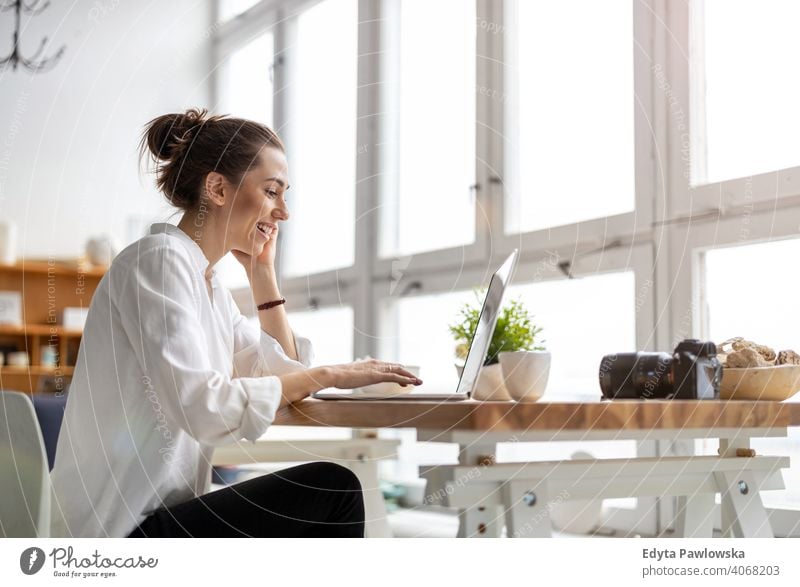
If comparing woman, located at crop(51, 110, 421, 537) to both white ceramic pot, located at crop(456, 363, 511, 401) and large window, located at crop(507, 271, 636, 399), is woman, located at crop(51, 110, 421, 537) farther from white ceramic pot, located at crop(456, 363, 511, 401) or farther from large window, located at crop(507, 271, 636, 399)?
large window, located at crop(507, 271, 636, 399)

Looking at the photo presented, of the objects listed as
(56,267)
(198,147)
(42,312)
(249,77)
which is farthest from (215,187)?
(42,312)

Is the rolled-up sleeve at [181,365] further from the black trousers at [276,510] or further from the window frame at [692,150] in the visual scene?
the window frame at [692,150]

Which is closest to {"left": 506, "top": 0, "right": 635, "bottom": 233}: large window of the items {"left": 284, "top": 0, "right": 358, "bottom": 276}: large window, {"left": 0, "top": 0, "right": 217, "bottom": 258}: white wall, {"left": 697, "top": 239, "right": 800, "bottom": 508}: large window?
{"left": 697, "top": 239, "right": 800, "bottom": 508}: large window

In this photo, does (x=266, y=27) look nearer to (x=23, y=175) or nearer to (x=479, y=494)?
(x=479, y=494)

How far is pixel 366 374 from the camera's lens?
899 mm

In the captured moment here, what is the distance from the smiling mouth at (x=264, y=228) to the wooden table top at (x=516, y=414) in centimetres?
28

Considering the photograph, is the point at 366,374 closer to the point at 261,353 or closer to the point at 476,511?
the point at 476,511

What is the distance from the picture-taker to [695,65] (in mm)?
1422

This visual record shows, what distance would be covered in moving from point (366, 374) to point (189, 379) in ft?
0.58

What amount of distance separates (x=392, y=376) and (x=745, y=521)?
59cm

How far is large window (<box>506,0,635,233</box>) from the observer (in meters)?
1.56

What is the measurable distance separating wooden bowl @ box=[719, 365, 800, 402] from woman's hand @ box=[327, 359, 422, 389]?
49 cm

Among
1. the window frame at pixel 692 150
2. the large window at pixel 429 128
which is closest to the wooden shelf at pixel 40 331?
the large window at pixel 429 128

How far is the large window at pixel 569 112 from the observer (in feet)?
5.11
